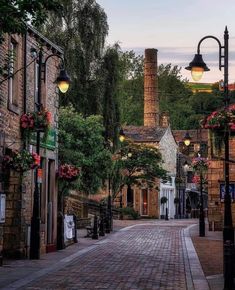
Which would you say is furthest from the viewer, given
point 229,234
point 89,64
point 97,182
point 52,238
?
point 89,64

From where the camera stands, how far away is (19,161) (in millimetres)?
17906

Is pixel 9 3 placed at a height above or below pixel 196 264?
above

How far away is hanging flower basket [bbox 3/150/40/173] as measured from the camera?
705 inches

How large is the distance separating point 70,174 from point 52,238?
7.60ft

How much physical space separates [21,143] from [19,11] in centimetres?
1037

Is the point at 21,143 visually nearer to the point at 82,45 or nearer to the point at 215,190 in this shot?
the point at 215,190

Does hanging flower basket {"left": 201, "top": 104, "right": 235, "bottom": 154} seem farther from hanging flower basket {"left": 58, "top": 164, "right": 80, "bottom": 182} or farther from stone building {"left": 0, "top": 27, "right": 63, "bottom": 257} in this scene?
hanging flower basket {"left": 58, "top": 164, "right": 80, "bottom": 182}

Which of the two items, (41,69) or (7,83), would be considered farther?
(41,69)

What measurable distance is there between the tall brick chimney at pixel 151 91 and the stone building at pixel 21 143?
53.9 meters

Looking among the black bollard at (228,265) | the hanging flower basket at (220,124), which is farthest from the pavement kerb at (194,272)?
the hanging flower basket at (220,124)


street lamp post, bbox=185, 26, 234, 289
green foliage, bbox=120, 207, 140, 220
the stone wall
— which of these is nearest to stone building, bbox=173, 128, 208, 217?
green foliage, bbox=120, 207, 140, 220

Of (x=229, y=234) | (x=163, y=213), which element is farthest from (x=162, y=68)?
(x=229, y=234)

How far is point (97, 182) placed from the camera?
121 feet

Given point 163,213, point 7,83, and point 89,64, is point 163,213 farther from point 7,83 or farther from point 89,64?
point 7,83
